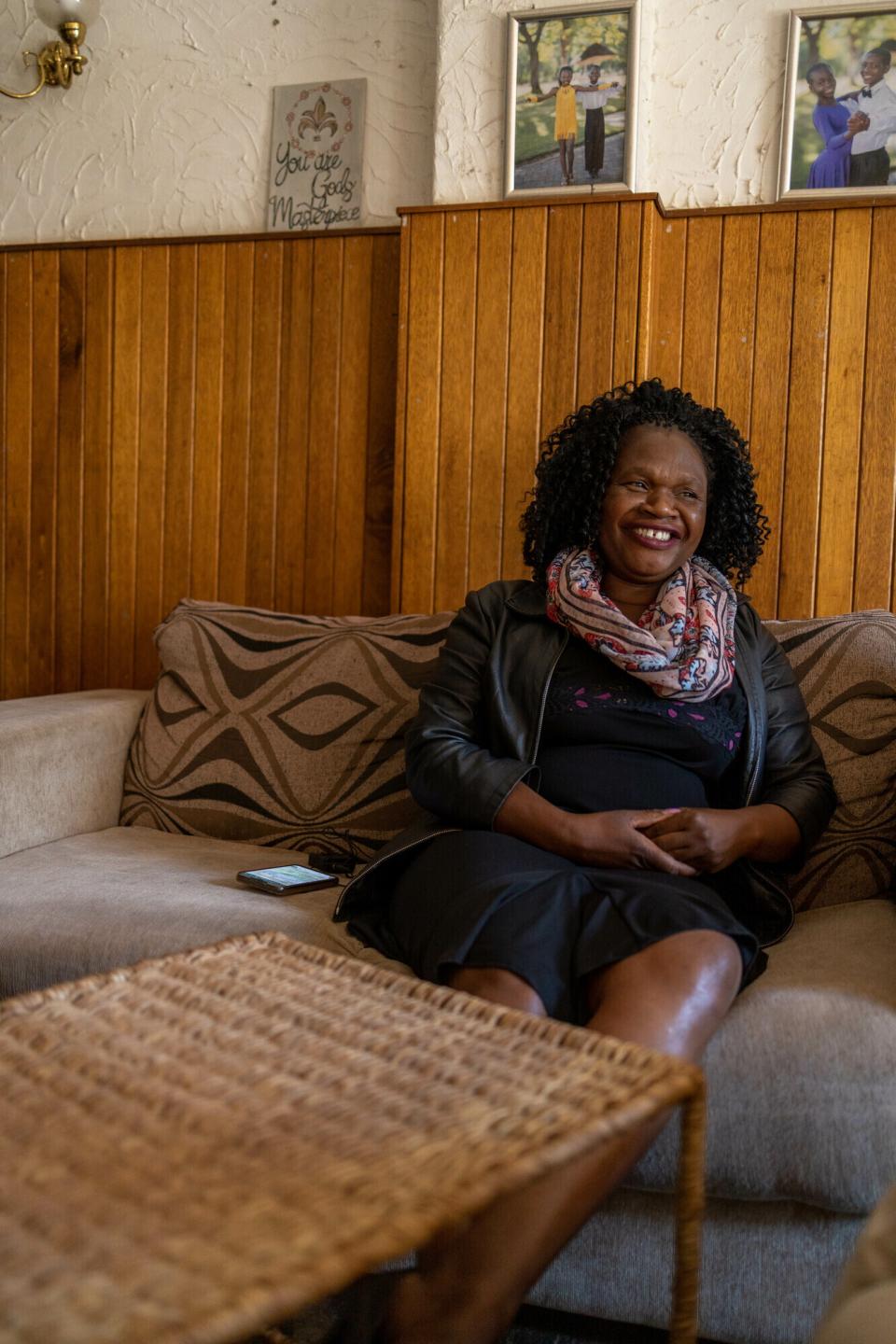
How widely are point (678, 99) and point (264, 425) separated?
1169 mm

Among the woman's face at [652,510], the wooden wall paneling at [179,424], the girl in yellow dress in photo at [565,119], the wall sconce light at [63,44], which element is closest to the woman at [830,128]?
the girl in yellow dress in photo at [565,119]

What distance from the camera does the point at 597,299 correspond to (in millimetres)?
2396

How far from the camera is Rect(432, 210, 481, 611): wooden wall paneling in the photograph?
2.46m

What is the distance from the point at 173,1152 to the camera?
865mm

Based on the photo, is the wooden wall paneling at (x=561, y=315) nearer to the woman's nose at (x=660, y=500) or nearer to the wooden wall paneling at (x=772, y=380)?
the wooden wall paneling at (x=772, y=380)

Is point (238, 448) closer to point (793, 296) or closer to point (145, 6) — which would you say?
point (145, 6)

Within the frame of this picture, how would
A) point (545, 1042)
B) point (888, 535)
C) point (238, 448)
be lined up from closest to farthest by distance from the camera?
1. point (545, 1042)
2. point (888, 535)
3. point (238, 448)

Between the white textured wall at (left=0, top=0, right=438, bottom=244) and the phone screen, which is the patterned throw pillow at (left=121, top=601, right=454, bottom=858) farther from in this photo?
the white textured wall at (left=0, top=0, right=438, bottom=244)

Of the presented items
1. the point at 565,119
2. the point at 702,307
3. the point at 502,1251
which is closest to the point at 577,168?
the point at 565,119

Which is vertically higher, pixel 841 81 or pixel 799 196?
pixel 841 81

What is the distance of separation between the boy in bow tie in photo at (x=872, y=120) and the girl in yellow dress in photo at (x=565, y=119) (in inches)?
21.6

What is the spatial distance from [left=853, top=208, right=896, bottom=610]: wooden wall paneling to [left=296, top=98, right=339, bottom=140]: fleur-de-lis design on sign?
125cm

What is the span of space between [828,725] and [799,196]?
115cm

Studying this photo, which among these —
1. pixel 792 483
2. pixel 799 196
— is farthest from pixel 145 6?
pixel 792 483
